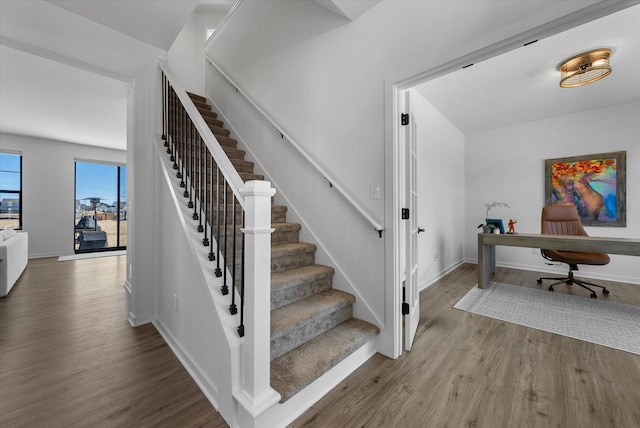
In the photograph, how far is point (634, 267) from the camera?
376 cm

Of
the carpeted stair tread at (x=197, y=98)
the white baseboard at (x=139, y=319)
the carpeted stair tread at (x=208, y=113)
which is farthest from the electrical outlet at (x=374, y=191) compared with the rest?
the carpeted stair tread at (x=197, y=98)

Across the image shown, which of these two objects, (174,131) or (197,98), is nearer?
(174,131)

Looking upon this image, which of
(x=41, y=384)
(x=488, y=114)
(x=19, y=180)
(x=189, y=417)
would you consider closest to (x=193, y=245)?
(x=189, y=417)

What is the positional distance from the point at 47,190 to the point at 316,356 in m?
7.62

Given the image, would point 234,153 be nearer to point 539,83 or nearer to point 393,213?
point 393,213

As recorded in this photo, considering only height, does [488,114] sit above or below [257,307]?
above

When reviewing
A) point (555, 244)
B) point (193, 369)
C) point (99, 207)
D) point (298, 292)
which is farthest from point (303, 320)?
point (99, 207)

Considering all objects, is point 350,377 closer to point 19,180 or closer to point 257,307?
point 257,307

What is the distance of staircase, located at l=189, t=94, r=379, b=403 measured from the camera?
4.78ft

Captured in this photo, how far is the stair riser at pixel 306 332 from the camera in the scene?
5.08 ft

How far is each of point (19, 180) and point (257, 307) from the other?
7672mm

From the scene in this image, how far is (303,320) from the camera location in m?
1.67

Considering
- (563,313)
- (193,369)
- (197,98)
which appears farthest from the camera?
(197,98)

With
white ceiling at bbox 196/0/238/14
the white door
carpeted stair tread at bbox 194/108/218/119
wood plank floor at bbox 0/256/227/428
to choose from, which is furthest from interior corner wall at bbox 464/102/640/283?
white ceiling at bbox 196/0/238/14
